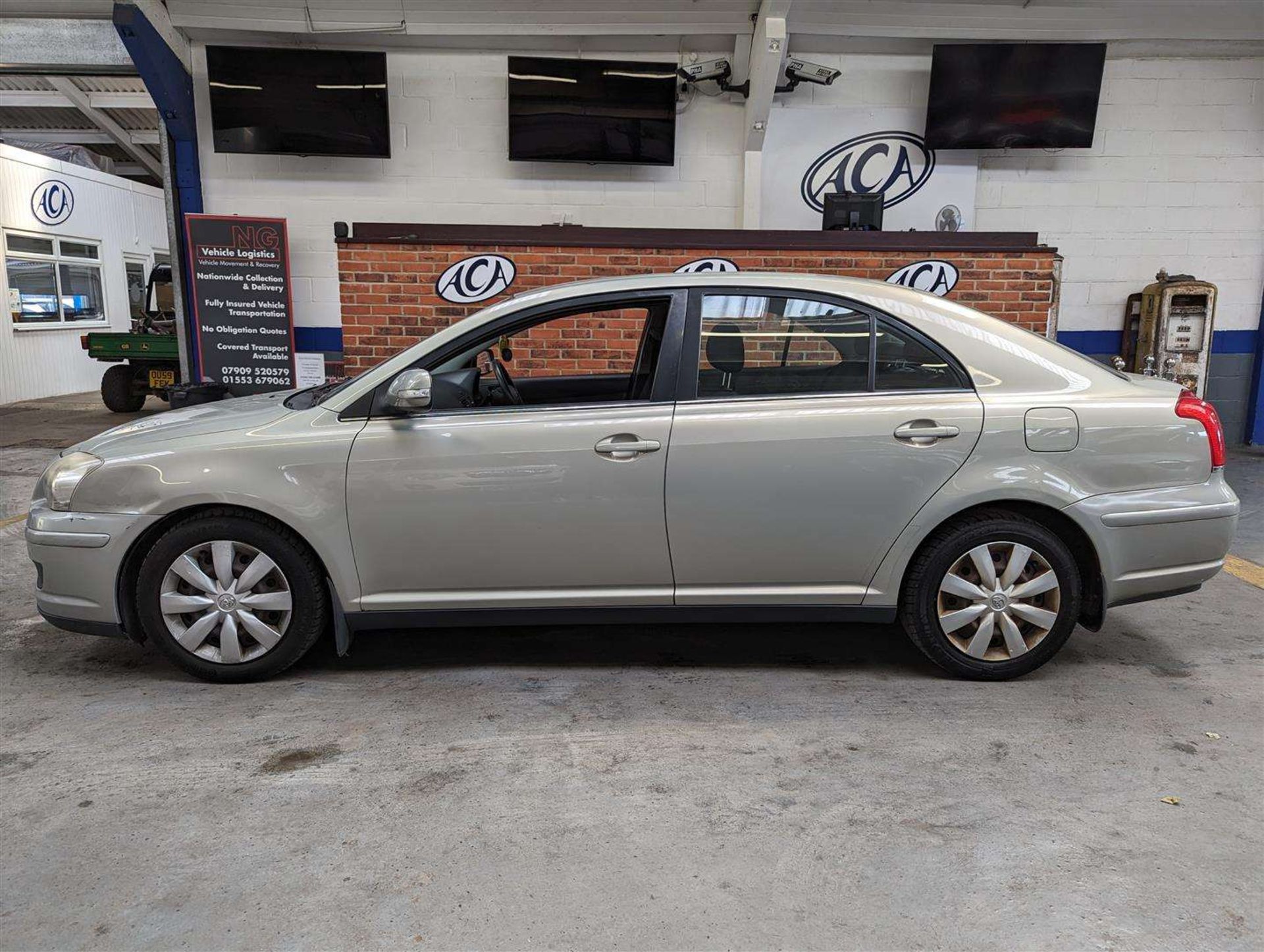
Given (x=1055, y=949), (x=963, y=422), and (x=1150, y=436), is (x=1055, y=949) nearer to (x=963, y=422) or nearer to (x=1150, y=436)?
(x=963, y=422)

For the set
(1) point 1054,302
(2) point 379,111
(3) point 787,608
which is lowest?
(3) point 787,608

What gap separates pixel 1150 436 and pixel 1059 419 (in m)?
0.34

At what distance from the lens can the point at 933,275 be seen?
20.2 ft

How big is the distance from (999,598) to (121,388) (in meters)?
12.0

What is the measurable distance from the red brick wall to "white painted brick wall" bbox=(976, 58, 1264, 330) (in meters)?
2.57

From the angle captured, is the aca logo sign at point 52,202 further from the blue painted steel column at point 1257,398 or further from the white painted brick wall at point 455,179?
the blue painted steel column at point 1257,398

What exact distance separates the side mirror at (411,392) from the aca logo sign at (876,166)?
20.9 feet

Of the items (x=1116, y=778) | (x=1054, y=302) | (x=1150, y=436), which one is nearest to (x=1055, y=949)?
(x=1116, y=778)

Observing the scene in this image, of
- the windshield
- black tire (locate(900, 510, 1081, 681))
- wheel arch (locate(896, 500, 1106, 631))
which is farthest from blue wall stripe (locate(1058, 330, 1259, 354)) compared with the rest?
the windshield

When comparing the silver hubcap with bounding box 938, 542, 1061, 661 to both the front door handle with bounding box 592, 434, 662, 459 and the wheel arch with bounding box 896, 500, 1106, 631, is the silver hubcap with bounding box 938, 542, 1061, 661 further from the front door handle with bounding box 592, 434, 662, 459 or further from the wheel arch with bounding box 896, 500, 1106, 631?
the front door handle with bounding box 592, 434, 662, 459

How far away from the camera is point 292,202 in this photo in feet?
26.9

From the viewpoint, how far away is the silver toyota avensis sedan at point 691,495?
300 cm

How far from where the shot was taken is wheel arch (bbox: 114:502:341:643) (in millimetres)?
3043

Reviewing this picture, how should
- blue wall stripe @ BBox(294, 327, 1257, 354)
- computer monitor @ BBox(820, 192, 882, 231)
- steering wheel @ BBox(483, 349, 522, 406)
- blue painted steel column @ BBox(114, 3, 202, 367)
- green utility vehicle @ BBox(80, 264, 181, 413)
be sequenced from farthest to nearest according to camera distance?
green utility vehicle @ BBox(80, 264, 181, 413)
blue wall stripe @ BBox(294, 327, 1257, 354)
blue painted steel column @ BBox(114, 3, 202, 367)
computer monitor @ BBox(820, 192, 882, 231)
steering wheel @ BBox(483, 349, 522, 406)
